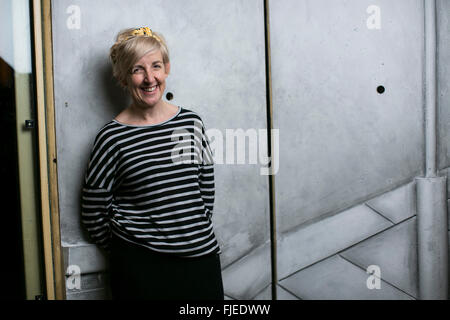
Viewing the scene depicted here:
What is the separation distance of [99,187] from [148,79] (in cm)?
47

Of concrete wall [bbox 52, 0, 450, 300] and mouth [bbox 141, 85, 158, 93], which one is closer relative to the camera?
mouth [bbox 141, 85, 158, 93]

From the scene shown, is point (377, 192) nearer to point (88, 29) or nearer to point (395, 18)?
point (395, 18)

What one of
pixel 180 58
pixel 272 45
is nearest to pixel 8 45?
pixel 180 58

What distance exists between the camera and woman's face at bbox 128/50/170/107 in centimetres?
159

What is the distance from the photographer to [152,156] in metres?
1.60

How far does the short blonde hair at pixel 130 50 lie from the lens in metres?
1.58

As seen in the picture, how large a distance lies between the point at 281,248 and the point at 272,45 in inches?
39.1

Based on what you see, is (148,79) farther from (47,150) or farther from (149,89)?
(47,150)

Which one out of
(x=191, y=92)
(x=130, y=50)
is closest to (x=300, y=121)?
(x=191, y=92)

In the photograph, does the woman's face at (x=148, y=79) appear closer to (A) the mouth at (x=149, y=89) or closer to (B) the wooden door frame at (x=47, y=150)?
(A) the mouth at (x=149, y=89)

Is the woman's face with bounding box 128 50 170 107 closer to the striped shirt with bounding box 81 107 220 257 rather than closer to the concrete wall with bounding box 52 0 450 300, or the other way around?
the striped shirt with bounding box 81 107 220 257

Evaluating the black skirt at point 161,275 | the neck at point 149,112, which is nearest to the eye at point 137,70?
the neck at point 149,112

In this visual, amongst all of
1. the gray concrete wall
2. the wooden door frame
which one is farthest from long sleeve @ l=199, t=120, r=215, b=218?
the wooden door frame

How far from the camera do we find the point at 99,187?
1648 millimetres
